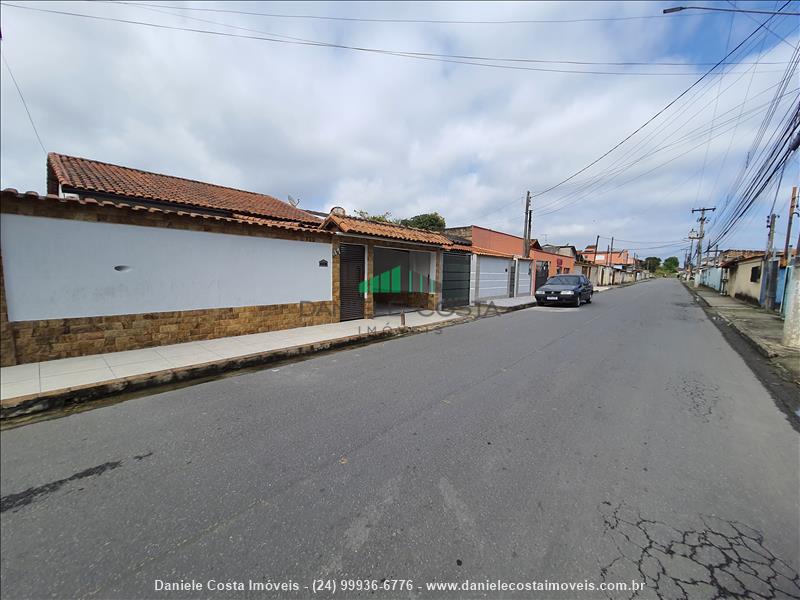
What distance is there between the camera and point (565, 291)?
14156 mm

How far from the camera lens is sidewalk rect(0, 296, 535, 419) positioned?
3.62 metres

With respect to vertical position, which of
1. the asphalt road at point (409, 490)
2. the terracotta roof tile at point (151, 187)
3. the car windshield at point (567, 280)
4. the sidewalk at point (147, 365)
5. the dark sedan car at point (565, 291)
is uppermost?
the terracotta roof tile at point (151, 187)

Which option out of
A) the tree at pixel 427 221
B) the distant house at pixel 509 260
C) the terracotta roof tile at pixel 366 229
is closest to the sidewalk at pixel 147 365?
the terracotta roof tile at pixel 366 229

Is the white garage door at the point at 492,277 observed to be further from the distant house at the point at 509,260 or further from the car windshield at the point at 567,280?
the car windshield at the point at 567,280

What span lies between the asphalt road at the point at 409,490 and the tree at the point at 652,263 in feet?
385

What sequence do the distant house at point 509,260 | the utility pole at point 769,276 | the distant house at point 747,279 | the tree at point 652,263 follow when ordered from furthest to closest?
the tree at point 652,263, the distant house at point 509,260, the distant house at point 747,279, the utility pole at point 769,276

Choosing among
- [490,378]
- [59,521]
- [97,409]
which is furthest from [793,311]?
[97,409]

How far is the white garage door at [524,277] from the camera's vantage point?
63.0 feet

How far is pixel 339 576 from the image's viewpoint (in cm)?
167

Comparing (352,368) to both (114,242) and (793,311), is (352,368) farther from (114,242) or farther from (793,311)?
(793,311)

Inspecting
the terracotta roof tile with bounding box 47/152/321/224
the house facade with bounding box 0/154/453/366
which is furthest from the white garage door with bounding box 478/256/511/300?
the terracotta roof tile with bounding box 47/152/321/224

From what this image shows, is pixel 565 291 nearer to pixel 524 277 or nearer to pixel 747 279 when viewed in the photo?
pixel 524 277

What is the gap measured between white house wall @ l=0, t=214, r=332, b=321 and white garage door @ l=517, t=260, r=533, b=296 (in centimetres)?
1477

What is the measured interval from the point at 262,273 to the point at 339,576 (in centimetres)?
654
